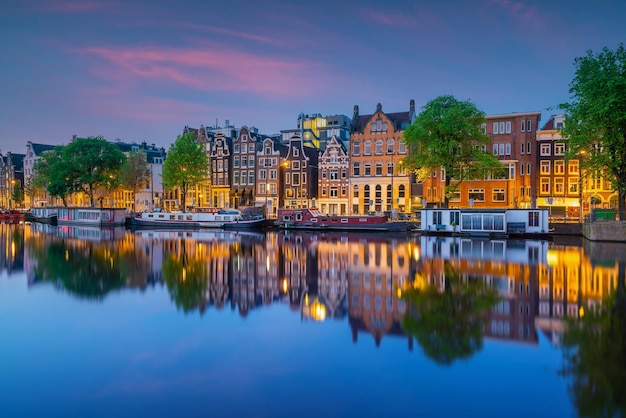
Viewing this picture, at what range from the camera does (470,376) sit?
9.98 m

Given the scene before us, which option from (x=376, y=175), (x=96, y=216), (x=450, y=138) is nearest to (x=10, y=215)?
(x=96, y=216)

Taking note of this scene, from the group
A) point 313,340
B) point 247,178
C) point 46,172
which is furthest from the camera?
point 46,172

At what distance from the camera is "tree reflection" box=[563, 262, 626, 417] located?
857 centimetres

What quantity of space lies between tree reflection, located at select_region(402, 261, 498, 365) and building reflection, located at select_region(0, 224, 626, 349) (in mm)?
314

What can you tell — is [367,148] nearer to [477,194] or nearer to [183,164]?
[477,194]

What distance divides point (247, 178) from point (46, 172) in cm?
3980

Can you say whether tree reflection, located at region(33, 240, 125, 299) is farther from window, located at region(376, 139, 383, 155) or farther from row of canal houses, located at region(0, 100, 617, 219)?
window, located at region(376, 139, 383, 155)

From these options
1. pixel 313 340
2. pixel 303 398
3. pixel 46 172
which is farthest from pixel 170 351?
pixel 46 172

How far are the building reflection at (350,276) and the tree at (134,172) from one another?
4342 cm

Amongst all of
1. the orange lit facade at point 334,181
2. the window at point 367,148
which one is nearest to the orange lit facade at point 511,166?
the window at point 367,148

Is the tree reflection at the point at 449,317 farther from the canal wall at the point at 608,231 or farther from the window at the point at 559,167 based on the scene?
the window at the point at 559,167

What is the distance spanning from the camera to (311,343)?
12.4 m

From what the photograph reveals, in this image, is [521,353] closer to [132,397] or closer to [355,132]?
[132,397]

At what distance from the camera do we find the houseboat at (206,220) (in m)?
64.6
